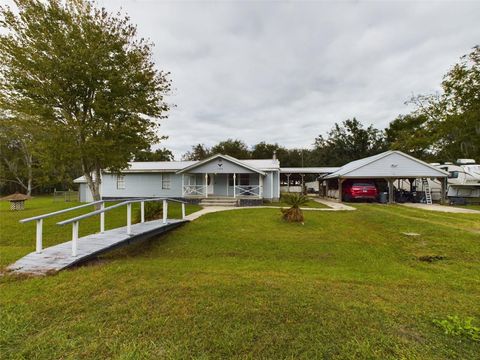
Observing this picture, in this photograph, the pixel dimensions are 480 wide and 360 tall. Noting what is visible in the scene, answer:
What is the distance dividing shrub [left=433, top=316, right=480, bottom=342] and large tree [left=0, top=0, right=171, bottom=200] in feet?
42.1

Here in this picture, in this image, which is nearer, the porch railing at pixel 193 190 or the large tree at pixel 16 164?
the porch railing at pixel 193 190

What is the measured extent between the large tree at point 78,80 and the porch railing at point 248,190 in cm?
887

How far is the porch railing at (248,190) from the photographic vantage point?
65.0 ft

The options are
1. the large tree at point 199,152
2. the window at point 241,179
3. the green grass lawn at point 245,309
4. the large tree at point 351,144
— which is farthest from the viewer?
the large tree at point 199,152

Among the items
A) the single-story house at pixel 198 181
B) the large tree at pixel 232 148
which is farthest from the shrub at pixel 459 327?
the large tree at pixel 232 148

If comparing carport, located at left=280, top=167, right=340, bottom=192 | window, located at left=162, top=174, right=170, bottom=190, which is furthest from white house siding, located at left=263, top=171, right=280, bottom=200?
window, located at left=162, top=174, right=170, bottom=190

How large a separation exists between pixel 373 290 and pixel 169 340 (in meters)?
3.36

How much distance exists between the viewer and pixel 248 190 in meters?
19.9

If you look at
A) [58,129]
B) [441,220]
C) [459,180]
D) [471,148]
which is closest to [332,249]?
[441,220]

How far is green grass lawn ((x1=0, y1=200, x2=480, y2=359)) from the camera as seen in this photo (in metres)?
2.51

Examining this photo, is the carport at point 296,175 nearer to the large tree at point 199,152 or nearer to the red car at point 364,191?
the red car at point 364,191

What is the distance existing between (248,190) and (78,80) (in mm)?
12862

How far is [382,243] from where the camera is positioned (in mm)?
8531

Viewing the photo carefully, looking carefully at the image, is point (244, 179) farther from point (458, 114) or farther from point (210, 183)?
point (458, 114)
